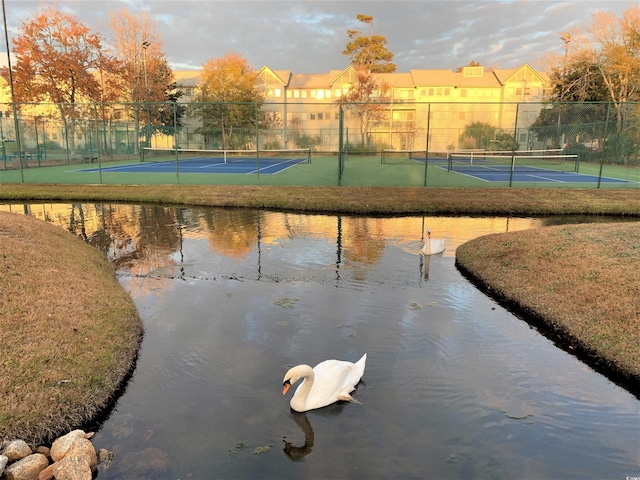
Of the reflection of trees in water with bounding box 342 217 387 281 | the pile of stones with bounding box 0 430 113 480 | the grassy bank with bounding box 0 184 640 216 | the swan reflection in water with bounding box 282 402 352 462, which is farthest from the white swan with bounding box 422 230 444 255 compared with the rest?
the pile of stones with bounding box 0 430 113 480

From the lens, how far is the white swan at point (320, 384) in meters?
3.52

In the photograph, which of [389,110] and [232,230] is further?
[389,110]

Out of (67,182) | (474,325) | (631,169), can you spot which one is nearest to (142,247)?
(474,325)

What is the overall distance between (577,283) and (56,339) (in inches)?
234

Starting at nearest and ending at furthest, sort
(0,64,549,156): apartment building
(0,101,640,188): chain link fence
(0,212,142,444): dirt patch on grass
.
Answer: (0,212,142,444): dirt patch on grass, (0,101,640,188): chain link fence, (0,64,549,156): apartment building

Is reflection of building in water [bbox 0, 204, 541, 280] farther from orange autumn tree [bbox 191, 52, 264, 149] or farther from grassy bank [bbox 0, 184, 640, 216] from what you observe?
orange autumn tree [bbox 191, 52, 264, 149]

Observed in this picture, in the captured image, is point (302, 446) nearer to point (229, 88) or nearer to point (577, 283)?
point (577, 283)

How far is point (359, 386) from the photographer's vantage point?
3.88m

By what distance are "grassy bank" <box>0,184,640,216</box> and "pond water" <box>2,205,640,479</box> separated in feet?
16.7

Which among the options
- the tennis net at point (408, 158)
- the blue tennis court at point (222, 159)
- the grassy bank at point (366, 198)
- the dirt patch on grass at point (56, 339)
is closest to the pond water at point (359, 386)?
the dirt patch on grass at point (56, 339)

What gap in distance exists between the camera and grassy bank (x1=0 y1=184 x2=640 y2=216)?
40.1 ft

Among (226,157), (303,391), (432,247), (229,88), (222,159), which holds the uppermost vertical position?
(229,88)

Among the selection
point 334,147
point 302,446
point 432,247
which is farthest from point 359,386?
point 334,147

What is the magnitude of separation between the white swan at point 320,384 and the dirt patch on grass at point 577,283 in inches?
98.0
